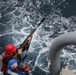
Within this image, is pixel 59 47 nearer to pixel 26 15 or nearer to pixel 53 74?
pixel 53 74

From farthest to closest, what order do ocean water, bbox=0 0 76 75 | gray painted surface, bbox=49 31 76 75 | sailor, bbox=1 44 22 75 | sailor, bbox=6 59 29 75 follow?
ocean water, bbox=0 0 76 75 → sailor, bbox=1 44 22 75 → sailor, bbox=6 59 29 75 → gray painted surface, bbox=49 31 76 75

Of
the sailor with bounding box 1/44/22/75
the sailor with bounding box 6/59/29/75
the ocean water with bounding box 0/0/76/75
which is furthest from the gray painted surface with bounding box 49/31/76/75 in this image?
the ocean water with bounding box 0/0/76/75

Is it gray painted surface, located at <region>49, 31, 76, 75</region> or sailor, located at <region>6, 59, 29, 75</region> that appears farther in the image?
sailor, located at <region>6, 59, 29, 75</region>

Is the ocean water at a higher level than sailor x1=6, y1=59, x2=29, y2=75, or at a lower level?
higher

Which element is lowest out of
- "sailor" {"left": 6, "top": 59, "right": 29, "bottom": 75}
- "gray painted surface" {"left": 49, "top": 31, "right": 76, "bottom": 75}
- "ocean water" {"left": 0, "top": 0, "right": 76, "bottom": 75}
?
"sailor" {"left": 6, "top": 59, "right": 29, "bottom": 75}

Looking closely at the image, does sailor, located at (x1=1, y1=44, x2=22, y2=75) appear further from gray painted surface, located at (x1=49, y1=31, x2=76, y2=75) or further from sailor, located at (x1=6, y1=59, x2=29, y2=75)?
gray painted surface, located at (x1=49, y1=31, x2=76, y2=75)

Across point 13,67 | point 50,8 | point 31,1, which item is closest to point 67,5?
point 50,8

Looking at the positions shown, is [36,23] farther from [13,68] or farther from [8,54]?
[13,68]
